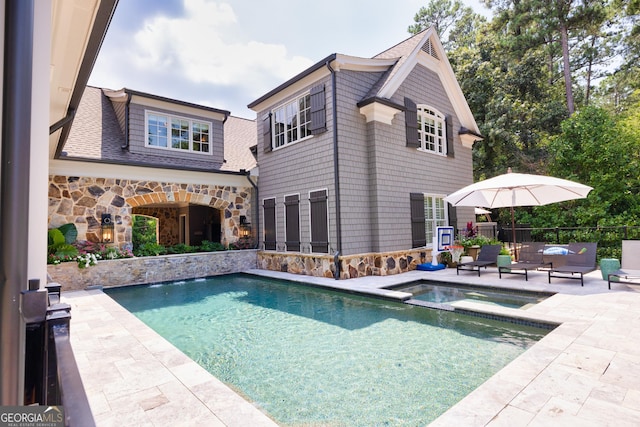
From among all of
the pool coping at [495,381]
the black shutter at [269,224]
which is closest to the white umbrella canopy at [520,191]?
the pool coping at [495,381]

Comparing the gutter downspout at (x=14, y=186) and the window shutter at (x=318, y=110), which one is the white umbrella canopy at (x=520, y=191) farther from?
the gutter downspout at (x=14, y=186)

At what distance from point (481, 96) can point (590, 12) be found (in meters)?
5.11

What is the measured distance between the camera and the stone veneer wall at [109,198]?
850 centimetres

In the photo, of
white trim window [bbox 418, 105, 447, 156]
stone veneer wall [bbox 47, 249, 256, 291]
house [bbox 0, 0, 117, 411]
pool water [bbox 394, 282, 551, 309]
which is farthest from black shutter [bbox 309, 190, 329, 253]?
house [bbox 0, 0, 117, 411]

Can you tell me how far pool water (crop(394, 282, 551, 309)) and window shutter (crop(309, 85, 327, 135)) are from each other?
4.62m

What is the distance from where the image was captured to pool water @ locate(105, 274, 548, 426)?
2873mm

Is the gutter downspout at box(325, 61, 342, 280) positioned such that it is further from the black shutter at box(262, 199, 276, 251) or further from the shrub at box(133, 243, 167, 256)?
the shrub at box(133, 243, 167, 256)

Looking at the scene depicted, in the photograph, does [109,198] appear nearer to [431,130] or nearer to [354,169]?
[354,169]

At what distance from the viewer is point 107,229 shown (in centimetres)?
902

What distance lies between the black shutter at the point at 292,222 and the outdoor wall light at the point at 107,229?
487 cm

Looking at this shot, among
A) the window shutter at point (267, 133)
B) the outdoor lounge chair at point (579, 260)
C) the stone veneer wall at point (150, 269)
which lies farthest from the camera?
the window shutter at point (267, 133)

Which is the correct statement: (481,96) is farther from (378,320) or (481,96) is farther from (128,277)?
(128,277)

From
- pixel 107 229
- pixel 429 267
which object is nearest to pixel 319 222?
pixel 429 267

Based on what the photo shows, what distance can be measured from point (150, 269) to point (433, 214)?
8.86m
